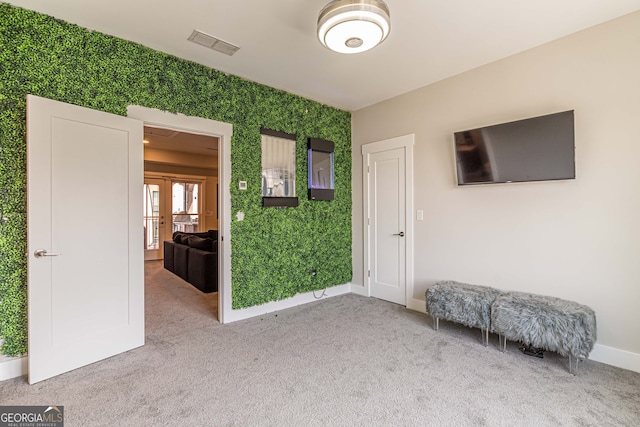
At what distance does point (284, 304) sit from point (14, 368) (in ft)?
8.47

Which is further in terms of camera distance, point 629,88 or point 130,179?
point 130,179

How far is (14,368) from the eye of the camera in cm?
234

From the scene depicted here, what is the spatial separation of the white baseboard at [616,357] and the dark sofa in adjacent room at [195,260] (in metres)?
4.75

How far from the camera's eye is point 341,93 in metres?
4.16

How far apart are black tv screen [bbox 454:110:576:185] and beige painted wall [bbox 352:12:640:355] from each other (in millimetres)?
138

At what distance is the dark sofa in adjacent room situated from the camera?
4.86 metres

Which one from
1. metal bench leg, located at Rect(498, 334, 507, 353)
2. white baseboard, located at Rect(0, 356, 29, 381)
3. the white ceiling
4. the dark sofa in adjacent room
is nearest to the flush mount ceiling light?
the white ceiling

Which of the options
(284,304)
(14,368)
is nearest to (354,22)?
(284,304)

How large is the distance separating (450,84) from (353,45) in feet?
6.43

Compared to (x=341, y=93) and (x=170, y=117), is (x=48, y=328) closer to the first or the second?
(x=170, y=117)

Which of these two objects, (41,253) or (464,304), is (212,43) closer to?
(41,253)

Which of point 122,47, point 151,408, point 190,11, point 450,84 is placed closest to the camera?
point 151,408

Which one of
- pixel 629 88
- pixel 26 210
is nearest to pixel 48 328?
pixel 26 210

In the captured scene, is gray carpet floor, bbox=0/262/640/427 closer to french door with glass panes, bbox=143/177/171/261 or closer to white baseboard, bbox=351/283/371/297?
white baseboard, bbox=351/283/371/297
